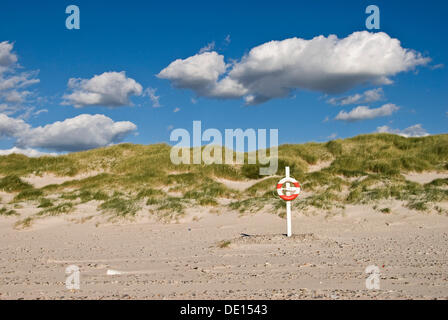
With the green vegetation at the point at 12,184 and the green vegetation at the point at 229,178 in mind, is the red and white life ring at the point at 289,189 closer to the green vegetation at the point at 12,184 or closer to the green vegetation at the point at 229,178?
the green vegetation at the point at 229,178

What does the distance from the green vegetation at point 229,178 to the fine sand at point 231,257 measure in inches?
42.9

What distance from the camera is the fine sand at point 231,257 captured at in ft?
18.1

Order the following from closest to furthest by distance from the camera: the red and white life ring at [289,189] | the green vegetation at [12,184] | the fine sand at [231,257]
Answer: the fine sand at [231,257] < the red and white life ring at [289,189] < the green vegetation at [12,184]

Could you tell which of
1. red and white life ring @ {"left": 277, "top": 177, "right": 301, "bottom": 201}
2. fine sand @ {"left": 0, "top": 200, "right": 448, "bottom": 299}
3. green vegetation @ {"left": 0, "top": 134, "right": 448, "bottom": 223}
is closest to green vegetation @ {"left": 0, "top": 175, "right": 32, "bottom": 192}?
green vegetation @ {"left": 0, "top": 134, "right": 448, "bottom": 223}

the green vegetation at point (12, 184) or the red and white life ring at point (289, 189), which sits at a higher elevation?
the green vegetation at point (12, 184)

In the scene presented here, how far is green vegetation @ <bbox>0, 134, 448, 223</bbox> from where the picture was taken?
569 inches

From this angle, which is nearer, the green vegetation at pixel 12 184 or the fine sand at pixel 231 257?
the fine sand at pixel 231 257

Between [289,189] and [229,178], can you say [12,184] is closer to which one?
[229,178]

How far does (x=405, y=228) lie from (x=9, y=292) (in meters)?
9.71

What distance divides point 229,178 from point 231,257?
14806 mm

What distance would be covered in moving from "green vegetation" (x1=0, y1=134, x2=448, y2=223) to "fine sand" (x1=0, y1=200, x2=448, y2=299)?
1.09 meters

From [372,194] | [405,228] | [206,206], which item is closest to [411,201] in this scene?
[372,194]

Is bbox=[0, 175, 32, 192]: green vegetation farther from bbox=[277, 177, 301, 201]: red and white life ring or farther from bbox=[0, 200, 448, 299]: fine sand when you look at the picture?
bbox=[277, 177, 301, 201]: red and white life ring

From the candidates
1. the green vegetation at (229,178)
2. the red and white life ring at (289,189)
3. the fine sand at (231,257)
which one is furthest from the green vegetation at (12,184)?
the red and white life ring at (289,189)
